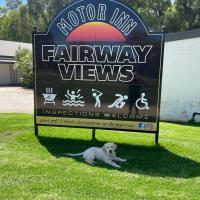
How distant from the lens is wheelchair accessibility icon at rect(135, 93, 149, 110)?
298 inches

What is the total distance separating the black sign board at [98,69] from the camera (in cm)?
754

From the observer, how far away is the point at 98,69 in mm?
7789

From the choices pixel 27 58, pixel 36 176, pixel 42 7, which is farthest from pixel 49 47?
Answer: pixel 42 7

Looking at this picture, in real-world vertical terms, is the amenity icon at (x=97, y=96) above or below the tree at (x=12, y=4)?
below

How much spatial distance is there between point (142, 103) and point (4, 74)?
25.4 meters

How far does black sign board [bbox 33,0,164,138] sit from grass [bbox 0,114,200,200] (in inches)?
22.4

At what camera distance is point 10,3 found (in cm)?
6650

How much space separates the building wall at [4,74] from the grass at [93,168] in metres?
22.7

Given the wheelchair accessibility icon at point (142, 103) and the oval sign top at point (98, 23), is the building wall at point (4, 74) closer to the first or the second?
the oval sign top at point (98, 23)

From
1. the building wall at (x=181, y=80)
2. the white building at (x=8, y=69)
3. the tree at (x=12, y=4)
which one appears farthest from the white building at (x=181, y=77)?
the tree at (x=12, y=4)

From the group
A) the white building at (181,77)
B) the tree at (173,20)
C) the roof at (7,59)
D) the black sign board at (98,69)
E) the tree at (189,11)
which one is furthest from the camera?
the tree at (173,20)

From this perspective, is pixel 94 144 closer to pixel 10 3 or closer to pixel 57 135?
pixel 57 135

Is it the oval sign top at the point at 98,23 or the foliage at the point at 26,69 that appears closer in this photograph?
the oval sign top at the point at 98,23

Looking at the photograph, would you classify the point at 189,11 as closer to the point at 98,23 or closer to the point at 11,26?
the point at 11,26
